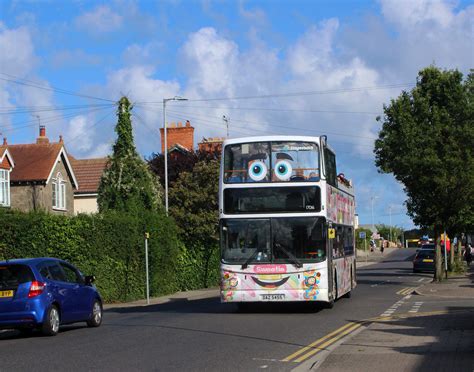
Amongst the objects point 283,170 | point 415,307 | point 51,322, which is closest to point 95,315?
point 51,322

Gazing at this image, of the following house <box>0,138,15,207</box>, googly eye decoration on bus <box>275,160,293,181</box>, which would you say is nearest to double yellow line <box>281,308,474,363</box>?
googly eye decoration on bus <box>275,160,293,181</box>

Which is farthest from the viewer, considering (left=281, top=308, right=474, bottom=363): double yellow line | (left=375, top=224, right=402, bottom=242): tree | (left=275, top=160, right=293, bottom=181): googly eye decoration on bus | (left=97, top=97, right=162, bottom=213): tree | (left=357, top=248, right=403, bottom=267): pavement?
(left=375, top=224, right=402, bottom=242): tree

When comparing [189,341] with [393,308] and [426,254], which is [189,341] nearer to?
[393,308]

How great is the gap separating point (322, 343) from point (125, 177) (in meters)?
23.7

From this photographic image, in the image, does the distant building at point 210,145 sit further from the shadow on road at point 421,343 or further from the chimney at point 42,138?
the shadow on road at point 421,343

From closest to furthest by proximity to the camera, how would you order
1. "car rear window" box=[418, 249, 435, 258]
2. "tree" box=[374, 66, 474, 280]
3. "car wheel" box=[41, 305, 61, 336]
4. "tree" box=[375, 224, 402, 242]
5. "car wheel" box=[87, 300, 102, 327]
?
"car wheel" box=[41, 305, 61, 336] < "car wheel" box=[87, 300, 102, 327] < "tree" box=[374, 66, 474, 280] < "car rear window" box=[418, 249, 435, 258] < "tree" box=[375, 224, 402, 242]

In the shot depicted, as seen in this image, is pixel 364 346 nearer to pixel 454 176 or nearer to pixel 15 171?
pixel 454 176

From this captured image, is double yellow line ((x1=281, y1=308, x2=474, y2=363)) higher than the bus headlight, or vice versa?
the bus headlight

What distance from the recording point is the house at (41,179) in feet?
151

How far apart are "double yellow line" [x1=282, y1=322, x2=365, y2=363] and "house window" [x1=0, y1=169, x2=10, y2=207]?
28295 millimetres

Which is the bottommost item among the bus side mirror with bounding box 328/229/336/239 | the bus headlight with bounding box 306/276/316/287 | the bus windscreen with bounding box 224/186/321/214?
the bus headlight with bounding box 306/276/316/287

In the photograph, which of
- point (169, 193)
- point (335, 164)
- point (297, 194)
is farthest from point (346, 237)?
point (169, 193)

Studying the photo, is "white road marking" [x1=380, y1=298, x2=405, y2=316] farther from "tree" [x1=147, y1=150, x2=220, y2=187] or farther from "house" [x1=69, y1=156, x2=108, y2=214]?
"house" [x1=69, y1=156, x2=108, y2=214]

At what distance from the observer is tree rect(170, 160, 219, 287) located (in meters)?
39.0
